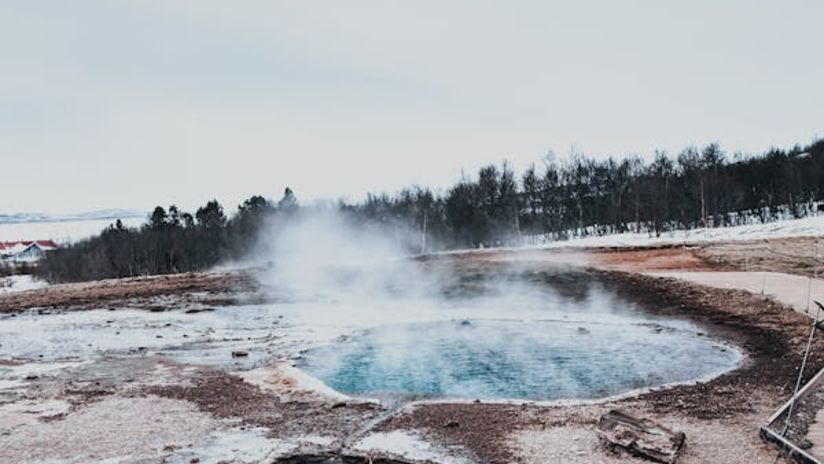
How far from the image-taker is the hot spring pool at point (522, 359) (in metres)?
11.4

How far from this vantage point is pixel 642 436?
7.55 m

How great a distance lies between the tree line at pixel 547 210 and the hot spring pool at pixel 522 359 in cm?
3959

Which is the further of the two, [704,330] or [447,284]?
[447,284]

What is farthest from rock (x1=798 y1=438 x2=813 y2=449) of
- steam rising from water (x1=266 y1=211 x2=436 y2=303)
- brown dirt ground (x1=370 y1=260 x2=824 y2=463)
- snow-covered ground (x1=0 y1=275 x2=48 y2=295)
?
snow-covered ground (x1=0 y1=275 x2=48 y2=295)

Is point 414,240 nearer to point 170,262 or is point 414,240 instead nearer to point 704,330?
point 170,262

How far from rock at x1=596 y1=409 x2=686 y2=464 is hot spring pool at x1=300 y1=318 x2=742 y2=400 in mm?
2371

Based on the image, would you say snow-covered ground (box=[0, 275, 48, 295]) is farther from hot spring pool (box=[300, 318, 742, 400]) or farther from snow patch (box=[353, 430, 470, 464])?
snow patch (box=[353, 430, 470, 464])

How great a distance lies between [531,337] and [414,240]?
46.9m

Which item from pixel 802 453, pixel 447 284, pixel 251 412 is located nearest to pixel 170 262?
pixel 447 284

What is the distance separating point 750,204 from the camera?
59.6 meters

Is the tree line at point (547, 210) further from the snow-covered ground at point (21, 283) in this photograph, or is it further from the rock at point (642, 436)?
the rock at point (642, 436)

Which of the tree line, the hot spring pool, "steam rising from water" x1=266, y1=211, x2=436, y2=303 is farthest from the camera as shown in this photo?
the tree line

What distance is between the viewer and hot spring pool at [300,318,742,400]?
37.3 feet

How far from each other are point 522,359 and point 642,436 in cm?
619
